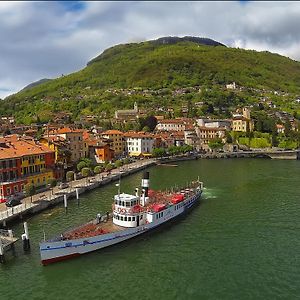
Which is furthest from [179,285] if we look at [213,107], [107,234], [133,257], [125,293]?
[213,107]

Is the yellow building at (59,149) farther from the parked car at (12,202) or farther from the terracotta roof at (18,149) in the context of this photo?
the parked car at (12,202)

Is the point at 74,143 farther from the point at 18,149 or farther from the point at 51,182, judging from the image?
the point at 51,182

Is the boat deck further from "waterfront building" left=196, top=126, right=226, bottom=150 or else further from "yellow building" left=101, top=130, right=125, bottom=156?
"waterfront building" left=196, top=126, right=226, bottom=150

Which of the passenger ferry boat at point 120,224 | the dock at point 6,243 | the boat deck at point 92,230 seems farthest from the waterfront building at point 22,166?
the passenger ferry boat at point 120,224

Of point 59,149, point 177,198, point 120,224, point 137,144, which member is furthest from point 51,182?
point 137,144

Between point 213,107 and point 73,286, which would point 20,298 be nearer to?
point 73,286

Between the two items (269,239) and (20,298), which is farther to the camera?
(269,239)
